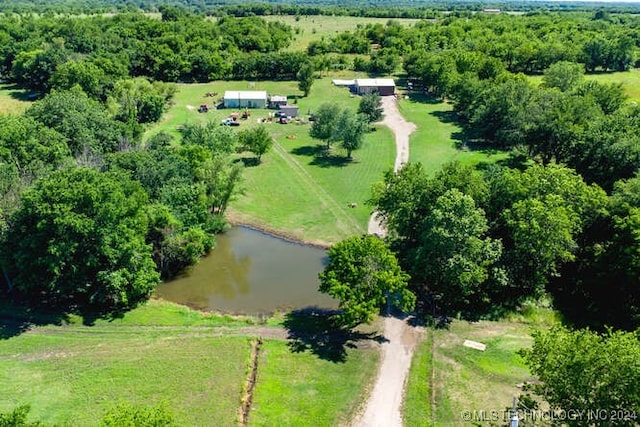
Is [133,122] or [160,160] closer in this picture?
[160,160]

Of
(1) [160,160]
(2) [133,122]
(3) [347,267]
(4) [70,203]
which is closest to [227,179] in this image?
(1) [160,160]

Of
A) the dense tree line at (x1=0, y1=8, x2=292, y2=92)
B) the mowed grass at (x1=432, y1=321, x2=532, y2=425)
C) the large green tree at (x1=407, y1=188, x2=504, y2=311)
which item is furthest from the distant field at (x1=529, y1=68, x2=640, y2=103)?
the mowed grass at (x1=432, y1=321, x2=532, y2=425)

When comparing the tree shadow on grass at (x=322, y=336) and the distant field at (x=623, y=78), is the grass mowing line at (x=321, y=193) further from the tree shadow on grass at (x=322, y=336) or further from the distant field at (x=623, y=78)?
the distant field at (x=623, y=78)

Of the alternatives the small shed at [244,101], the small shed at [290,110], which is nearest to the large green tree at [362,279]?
the small shed at [290,110]

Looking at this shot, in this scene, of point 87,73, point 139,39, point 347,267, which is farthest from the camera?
point 139,39

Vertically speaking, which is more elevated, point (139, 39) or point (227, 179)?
point (139, 39)

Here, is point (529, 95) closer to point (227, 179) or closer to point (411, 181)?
point (411, 181)

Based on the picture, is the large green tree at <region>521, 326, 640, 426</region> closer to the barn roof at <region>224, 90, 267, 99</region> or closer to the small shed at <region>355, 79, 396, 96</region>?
the barn roof at <region>224, 90, 267, 99</region>
